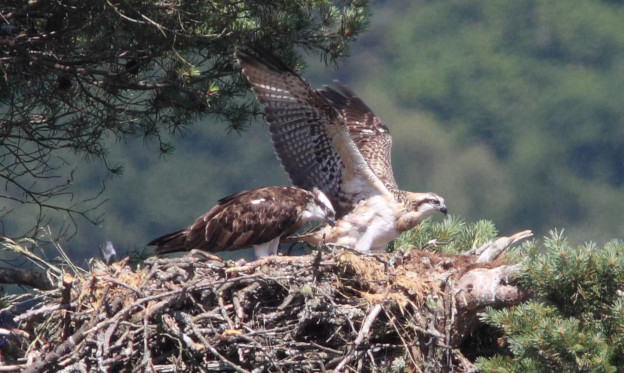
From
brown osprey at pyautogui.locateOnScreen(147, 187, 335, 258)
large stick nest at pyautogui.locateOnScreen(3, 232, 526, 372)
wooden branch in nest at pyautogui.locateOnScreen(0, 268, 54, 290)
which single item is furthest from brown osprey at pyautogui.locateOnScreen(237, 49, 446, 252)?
wooden branch in nest at pyautogui.locateOnScreen(0, 268, 54, 290)

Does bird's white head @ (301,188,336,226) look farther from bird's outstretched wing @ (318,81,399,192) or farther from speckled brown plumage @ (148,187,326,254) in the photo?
bird's outstretched wing @ (318,81,399,192)

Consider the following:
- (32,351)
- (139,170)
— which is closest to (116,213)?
(139,170)

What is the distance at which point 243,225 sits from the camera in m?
5.48

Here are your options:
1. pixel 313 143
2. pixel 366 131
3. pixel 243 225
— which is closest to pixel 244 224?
pixel 243 225

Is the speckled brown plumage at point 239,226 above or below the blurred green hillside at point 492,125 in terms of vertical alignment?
below

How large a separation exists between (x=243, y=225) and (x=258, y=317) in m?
1.05

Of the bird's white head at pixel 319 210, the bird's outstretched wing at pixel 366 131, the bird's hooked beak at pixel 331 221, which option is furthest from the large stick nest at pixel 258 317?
the bird's outstretched wing at pixel 366 131

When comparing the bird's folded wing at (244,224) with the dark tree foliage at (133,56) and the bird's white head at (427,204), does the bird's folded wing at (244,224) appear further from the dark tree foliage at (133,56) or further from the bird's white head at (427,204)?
the bird's white head at (427,204)

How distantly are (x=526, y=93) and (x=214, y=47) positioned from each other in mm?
9644

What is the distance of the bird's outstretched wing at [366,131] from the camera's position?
22.0 feet

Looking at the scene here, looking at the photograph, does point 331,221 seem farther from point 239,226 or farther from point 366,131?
point 366,131

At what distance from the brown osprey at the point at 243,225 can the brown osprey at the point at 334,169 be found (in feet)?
1.56

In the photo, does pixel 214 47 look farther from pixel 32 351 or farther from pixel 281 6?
pixel 32 351

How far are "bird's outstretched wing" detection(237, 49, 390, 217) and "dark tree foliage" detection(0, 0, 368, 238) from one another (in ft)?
0.54
